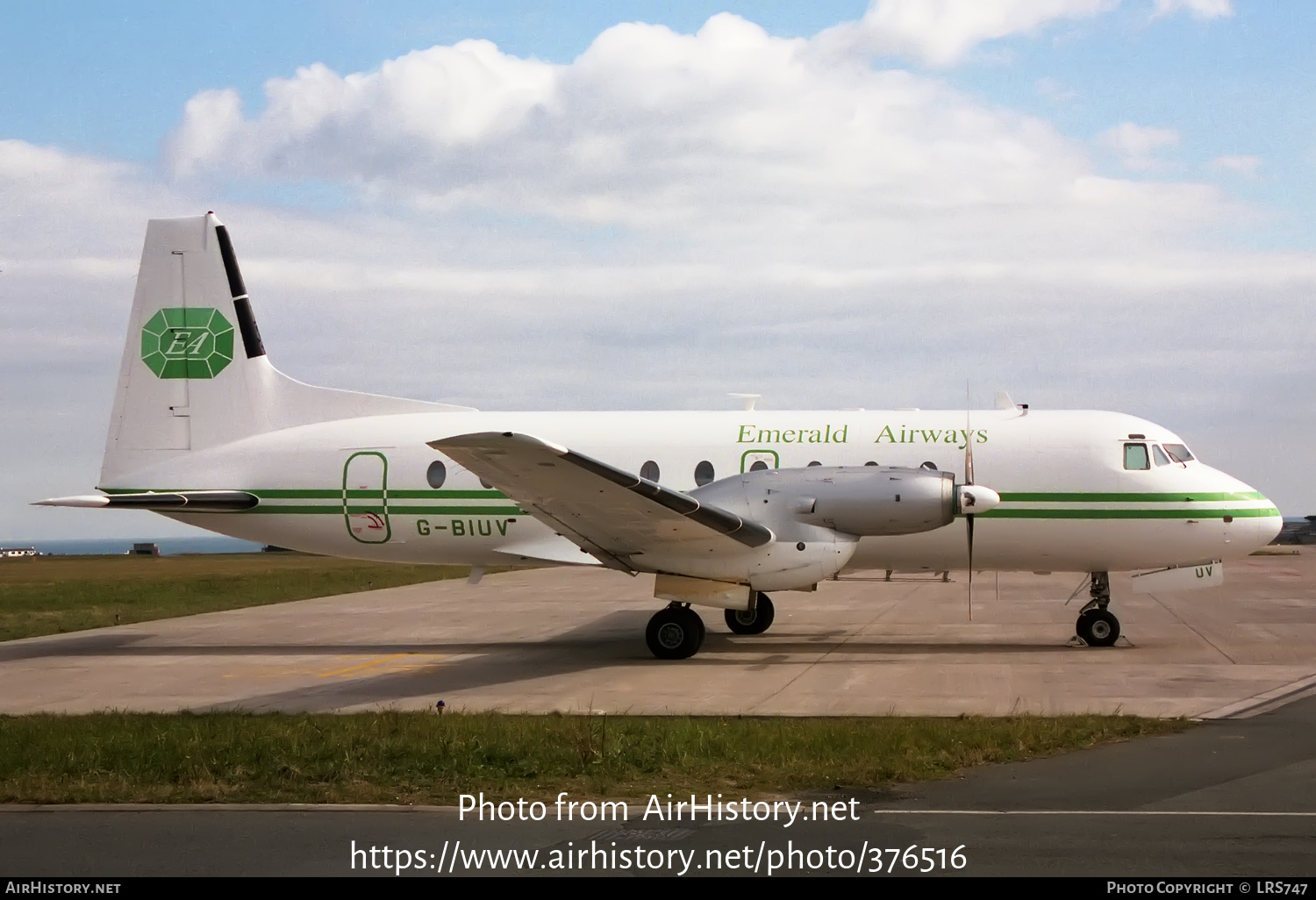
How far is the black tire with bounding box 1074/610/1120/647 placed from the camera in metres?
17.0

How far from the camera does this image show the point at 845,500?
15.6m

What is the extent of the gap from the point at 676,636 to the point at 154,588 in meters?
21.6

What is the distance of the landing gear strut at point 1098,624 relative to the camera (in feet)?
55.8

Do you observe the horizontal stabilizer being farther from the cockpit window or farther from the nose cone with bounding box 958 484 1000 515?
the cockpit window

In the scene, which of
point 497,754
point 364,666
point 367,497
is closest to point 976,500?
point 497,754

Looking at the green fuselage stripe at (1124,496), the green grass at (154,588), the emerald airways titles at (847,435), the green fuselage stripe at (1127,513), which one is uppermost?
the emerald airways titles at (847,435)

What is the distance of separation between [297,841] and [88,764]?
133 inches

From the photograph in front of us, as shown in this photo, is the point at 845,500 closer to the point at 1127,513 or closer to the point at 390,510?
the point at 1127,513

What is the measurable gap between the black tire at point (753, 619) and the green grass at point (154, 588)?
11.8 meters

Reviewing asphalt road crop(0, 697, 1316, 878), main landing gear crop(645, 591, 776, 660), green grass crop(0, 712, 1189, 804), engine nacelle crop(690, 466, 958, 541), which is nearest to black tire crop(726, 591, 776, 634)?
main landing gear crop(645, 591, 776, 660)

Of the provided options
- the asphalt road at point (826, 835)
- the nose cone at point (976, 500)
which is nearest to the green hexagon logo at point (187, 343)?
the nose cone at point (976, 500)

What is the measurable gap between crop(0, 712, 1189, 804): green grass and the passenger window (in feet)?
21.9

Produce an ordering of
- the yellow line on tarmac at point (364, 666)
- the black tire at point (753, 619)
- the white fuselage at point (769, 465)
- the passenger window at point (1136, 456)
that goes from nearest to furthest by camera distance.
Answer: the yellow line on tarmac at point (364, 666)
the white fuselage at point (769, 465)
the passenger window at point (1136, 456)
the black tire at point (753, 619)

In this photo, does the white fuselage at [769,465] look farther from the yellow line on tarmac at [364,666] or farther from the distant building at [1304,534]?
the distant building at [1304,534]
